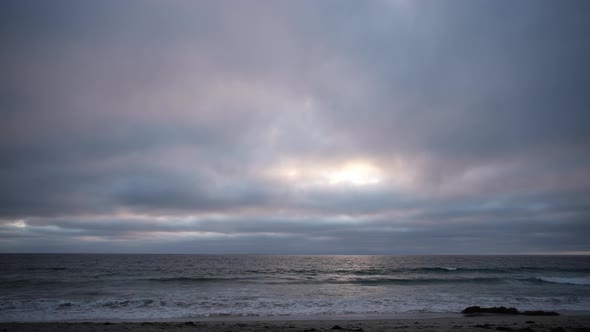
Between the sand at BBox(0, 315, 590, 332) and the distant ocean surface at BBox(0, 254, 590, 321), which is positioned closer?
the sand at BBox(0, 315, 590, 332)

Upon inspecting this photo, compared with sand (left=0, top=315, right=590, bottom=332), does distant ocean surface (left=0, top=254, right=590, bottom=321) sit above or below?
below

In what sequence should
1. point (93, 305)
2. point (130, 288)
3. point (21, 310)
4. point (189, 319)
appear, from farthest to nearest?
point (130, 288) → point (93, 305) → point (21, 310) → point (189, 319)

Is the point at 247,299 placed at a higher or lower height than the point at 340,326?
lower

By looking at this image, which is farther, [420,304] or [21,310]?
[420,304]

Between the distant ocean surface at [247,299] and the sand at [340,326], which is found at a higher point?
the sand at [340,326]

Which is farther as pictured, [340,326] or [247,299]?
[247,299]

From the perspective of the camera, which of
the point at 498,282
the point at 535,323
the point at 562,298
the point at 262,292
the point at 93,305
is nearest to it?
the point at 535,323

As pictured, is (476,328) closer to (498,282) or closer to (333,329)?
(333,329)

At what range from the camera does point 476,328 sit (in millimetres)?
14094

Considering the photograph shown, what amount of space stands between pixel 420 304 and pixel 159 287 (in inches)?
866

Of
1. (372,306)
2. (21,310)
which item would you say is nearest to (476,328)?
(372,306)

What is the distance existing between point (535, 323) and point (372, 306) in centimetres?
895

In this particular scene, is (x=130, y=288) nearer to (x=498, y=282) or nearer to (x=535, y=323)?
(x=535, y=323)

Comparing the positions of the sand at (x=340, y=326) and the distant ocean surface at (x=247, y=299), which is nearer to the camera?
the sand at (x=340, y=326)
